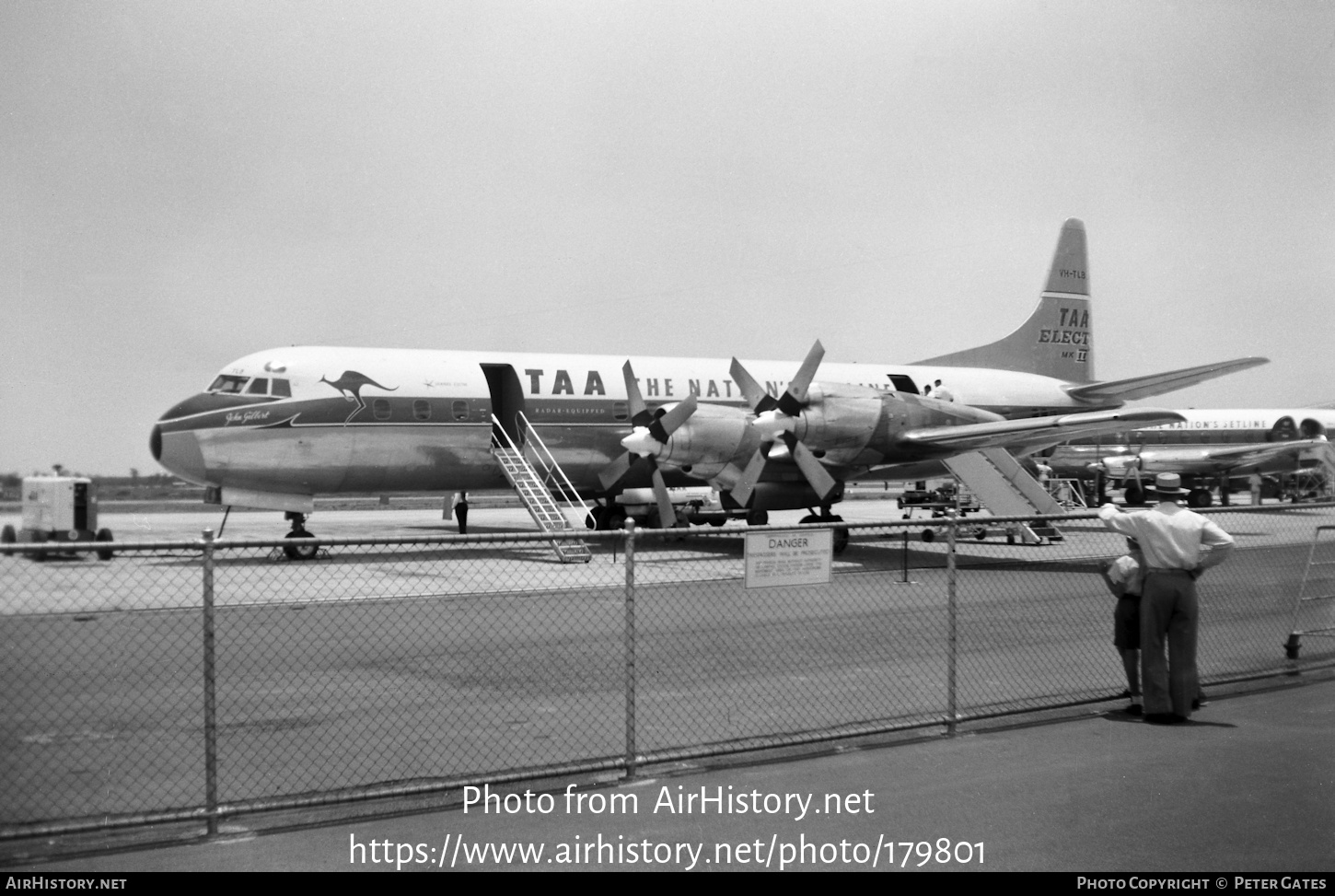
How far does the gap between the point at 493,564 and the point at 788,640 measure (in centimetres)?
947

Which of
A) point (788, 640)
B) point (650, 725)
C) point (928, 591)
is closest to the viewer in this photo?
point (650, 725)

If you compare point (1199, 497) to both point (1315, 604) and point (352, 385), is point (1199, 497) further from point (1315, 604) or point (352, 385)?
point (352, 385)

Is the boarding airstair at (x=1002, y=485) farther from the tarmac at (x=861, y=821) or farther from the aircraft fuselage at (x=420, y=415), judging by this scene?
the tarmac at (x=861, y=821)

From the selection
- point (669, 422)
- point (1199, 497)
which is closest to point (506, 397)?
point (669, 422)

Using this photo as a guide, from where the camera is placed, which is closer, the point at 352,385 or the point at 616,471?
the point at 352,385

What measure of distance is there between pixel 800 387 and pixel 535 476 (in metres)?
6.16

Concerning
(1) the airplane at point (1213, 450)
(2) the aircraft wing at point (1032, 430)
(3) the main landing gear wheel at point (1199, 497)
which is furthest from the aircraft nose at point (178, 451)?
(1) the airplane at point (1213, 450)

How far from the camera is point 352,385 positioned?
23.0m

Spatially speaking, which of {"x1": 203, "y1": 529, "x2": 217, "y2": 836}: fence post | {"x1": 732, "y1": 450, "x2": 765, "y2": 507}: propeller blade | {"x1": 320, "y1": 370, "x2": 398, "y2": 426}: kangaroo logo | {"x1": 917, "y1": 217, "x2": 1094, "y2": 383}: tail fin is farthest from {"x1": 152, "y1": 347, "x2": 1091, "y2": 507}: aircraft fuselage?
{"x1": 203, "y1": 529, "x2": 217, "y2": 836}: fence post

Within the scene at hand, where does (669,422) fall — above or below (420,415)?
below

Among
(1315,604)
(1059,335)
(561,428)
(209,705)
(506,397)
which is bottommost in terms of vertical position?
(1315,604)
